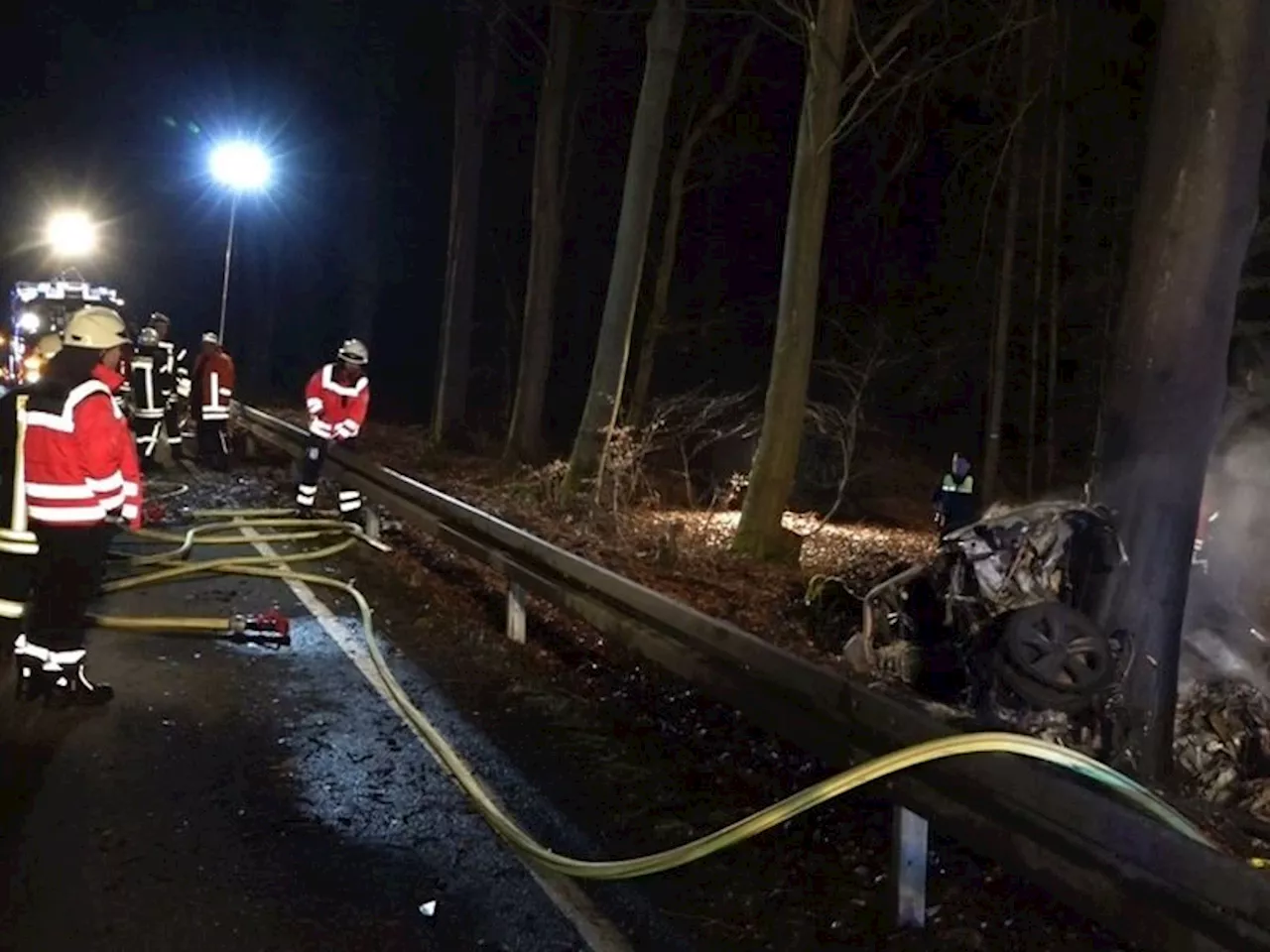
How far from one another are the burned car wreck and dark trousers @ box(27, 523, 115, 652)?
3943 millimetres

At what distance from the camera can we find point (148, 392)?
15844 millimetres

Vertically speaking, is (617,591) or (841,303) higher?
(841,303)

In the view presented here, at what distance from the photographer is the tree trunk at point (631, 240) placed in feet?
48.3

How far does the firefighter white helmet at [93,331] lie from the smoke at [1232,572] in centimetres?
650

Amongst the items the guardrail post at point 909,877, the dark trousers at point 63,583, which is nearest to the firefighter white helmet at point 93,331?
the dark trousers at point 63,583

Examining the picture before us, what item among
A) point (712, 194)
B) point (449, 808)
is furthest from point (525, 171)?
point (449, 808)

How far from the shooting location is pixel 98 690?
6648 mm

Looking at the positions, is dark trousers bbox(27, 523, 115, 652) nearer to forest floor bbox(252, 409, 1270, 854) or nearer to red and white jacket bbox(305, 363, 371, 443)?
forest floor bbox(252, 409, 1270, 854)

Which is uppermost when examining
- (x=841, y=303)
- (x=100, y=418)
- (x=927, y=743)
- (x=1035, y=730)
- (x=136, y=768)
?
(x=841, y=303)

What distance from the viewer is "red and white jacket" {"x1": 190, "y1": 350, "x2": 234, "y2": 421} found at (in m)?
16.9

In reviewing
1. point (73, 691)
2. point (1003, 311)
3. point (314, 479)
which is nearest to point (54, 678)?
point (73, 691)

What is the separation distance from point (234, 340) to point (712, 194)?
2001 cm

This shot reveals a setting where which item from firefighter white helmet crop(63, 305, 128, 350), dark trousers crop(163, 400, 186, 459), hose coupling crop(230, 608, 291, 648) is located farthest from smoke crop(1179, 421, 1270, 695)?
dark trousers crop(163, 400, 186, 459)

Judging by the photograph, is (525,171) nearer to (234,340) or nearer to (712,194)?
(712,194)
